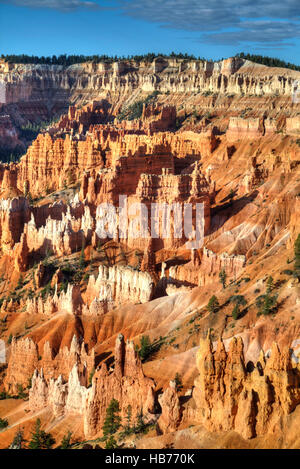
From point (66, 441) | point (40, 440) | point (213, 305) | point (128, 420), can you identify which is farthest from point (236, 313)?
point (40, 440)

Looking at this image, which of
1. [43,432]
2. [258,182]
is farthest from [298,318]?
[258,182]

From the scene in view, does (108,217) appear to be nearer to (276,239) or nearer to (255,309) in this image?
(276,239)

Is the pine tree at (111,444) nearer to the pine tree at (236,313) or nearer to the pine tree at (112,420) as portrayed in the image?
the pine tree at (112,420)

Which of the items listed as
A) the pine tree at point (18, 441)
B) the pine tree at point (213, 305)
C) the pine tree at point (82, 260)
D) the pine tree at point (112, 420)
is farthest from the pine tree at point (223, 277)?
the pine tree at point (18, 441)

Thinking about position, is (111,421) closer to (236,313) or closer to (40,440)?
(40,440)

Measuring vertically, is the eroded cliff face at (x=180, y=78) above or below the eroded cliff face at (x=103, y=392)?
above
